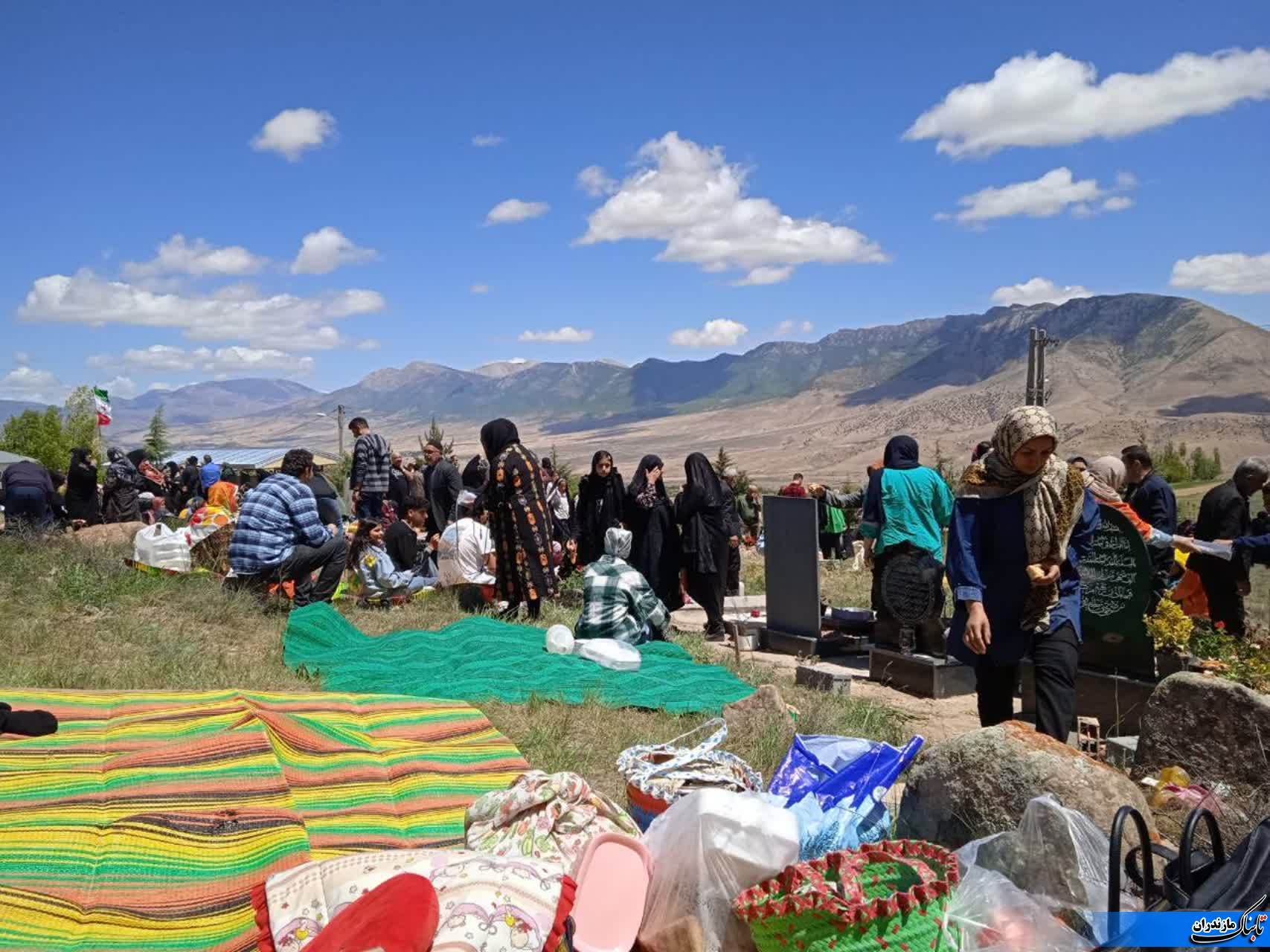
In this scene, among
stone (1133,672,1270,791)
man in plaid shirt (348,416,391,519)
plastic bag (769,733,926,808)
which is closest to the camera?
plastic bag (769,733,926,808)

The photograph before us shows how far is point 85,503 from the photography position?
13.8 metres

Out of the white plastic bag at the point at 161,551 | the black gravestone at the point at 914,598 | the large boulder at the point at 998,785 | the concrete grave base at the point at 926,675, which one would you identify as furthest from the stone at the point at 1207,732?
the white plastic bag at the point at 161,551

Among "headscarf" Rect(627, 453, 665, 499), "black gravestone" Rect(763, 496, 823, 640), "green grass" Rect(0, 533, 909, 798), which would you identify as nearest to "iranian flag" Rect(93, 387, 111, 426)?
"green grass" Rect(0, 533, 909, 798)

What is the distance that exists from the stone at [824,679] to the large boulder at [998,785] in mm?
2990

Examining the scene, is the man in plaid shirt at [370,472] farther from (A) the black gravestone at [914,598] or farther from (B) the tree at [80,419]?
(B) the tree at [80,419]

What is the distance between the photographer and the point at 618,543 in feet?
25.6

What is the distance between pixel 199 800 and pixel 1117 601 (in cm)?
507

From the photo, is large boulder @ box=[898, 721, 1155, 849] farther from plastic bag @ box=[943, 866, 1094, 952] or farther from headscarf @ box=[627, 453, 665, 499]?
headscarf @ box=[627, 453, 665, 499]

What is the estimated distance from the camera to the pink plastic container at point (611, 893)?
9.10 feet

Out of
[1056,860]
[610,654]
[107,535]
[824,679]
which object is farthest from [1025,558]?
[107,535]

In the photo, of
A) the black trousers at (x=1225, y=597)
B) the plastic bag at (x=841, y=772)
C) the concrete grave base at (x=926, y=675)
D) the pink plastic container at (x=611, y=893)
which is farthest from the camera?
the concrete grave base at (x=926, y=675)

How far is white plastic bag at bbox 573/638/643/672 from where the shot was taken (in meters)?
6.78

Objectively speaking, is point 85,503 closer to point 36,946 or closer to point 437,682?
point 437,682

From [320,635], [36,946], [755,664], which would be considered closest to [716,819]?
[36,946]
